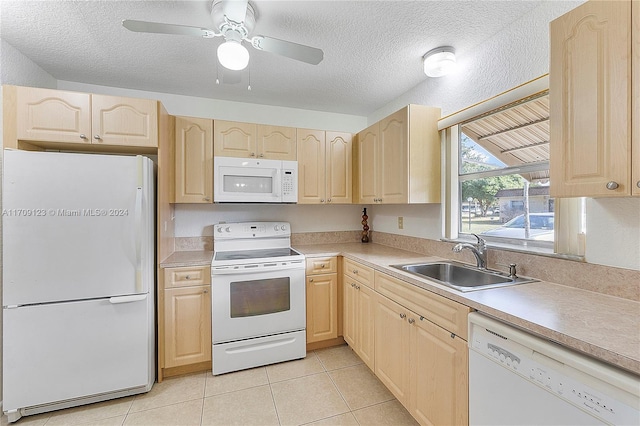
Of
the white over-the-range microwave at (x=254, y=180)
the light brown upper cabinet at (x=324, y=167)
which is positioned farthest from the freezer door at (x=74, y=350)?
the light brown upper cabinet at (x=324, y=167)

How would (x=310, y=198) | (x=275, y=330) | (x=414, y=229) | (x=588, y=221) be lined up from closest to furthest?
(x=588, y=221), (x=275, y=330), (x=414, y=229), (x=310, y=198)

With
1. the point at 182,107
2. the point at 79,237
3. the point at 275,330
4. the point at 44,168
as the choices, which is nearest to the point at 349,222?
the point at 275,330

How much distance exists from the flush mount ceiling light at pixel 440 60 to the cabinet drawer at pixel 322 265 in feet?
5.63

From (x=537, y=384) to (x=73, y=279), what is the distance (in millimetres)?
2491

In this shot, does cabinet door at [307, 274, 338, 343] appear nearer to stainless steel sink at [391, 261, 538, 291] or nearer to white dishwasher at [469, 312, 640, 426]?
stainless steel sink at [391, 261, 538, 291]

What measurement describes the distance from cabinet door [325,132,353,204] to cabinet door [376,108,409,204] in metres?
0.50

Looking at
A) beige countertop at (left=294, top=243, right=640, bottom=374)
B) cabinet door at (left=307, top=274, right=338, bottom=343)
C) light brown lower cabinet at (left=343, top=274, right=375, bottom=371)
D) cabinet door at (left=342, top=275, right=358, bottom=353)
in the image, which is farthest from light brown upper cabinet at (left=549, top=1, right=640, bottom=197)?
cabinet door at (left=307, top=274, right=338, bottom=343)

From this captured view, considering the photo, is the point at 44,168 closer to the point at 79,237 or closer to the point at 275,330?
the point at 79,237

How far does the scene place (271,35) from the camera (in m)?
1.77

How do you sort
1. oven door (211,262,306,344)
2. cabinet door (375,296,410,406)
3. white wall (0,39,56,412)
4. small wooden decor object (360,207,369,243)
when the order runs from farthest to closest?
1. small wooden decor object (360,207,369,243)
2. oven door (211,262,306,344)
3. white wall (0,39,56,412)
4. cabinet door (375,296,410,406)

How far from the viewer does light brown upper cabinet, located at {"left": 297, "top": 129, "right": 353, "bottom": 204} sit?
273 centimetres

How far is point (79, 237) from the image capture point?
5.72 ft

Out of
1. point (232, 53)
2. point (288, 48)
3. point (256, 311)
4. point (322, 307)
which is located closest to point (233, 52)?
point (232, 53)

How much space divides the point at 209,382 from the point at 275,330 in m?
0.60
